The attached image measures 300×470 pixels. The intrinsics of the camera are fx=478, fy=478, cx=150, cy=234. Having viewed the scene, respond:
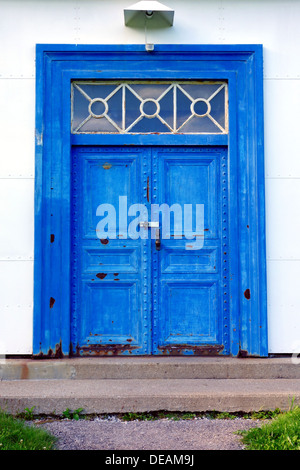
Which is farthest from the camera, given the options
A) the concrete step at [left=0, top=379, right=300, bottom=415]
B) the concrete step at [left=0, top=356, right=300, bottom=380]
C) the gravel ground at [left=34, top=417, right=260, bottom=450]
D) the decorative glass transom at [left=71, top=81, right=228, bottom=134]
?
the decorative glass transom at [left=71, top=81, right=228, bottom=134]

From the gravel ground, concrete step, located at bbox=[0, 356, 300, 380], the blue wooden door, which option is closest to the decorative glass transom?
the blue wooden door

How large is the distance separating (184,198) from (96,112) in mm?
1207

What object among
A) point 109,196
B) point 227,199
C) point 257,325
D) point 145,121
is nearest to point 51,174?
point 109,196

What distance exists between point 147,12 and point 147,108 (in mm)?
875

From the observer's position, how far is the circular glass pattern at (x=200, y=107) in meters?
4.70

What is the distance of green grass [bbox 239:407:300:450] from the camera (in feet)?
9.60

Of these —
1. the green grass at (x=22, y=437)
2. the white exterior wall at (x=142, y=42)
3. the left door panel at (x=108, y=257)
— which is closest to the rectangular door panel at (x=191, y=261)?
the left door panel at (x=108, y=257)

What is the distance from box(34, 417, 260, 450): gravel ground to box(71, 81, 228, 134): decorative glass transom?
8.73ft

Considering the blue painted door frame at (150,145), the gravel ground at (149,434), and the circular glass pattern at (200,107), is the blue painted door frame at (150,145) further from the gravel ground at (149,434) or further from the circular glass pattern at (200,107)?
the gravel ground at (149,434)

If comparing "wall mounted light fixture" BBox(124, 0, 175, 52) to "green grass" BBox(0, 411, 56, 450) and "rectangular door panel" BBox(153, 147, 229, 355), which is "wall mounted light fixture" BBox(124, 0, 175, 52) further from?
"green grass" BBox(0, 411, 56, 450)

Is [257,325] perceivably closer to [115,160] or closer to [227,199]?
[227,199]

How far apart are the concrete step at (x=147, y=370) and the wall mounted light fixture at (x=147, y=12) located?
2.98 meters

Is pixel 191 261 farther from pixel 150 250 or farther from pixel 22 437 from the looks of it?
pixel 22 437

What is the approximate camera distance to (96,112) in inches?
185
